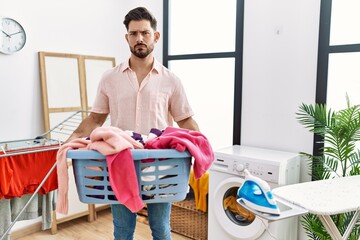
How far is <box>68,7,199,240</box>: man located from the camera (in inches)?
55.0

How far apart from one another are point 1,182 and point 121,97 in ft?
2.75

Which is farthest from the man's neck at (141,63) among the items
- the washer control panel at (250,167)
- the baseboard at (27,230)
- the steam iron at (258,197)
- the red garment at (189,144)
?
the baseboard at (27,230)

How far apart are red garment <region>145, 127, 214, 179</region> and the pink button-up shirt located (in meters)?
0.35

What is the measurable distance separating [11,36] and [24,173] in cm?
141

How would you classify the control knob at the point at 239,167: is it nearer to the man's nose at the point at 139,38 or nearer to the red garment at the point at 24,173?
the red garment at the point at 24,173

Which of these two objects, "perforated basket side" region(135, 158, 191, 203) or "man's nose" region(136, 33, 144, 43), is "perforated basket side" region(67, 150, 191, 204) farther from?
"man's nose" region(136, 33, 144, 43)

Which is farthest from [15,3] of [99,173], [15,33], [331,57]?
[331,57]

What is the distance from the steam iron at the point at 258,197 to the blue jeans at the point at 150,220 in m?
0.44

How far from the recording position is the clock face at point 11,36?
2.59 meters

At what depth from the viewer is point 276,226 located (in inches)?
88.7

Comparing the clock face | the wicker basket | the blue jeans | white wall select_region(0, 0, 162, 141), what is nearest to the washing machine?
the wicker basket

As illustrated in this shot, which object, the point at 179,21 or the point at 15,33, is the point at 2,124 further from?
the point at 179,21

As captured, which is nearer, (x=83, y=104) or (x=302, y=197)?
(x=302, y=197)

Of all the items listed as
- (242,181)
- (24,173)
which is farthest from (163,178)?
(242,181)
